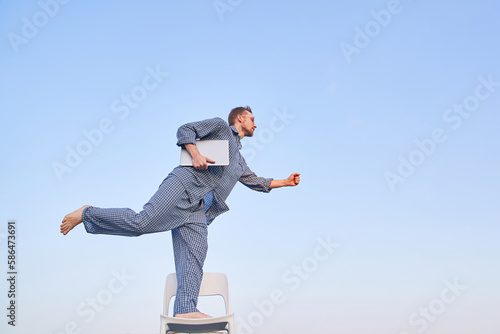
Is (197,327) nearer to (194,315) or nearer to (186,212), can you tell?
(194,315)

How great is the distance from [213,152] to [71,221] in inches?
35.9

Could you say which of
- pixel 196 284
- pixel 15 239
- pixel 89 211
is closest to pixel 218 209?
pixel 196 284

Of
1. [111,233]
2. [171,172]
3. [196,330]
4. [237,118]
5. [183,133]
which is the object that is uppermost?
[237,118]

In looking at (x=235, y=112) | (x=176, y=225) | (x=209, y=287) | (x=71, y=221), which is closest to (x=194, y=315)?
(x=209, y=287)

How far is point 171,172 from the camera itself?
9.91 ft

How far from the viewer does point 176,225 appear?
2926 millimetres

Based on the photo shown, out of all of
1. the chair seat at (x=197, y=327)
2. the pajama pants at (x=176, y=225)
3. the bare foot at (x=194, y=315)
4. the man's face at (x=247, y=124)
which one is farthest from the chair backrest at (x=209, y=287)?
the man's face at (x=247, y=124)

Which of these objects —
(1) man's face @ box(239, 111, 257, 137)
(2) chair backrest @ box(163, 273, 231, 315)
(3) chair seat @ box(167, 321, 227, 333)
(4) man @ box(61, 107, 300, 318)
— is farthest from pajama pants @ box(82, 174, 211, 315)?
(1) man's face @ box(239, 111, 257, 137)

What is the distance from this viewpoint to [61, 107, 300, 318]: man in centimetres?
278

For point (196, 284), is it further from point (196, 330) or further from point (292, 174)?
point (292, 174)

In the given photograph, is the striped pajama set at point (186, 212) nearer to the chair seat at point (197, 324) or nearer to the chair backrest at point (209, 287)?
the chair backrest at point (209, 287)

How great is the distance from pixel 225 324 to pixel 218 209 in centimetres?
85

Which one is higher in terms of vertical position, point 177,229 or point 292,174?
point 292,174

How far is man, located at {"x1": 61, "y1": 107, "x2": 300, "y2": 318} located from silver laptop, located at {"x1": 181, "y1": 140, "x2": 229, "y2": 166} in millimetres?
43
